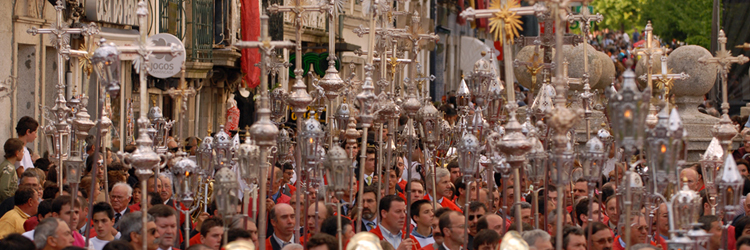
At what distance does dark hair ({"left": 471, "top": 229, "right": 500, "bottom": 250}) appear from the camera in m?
7.68

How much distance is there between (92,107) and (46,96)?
116 centimetres

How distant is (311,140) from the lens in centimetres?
773

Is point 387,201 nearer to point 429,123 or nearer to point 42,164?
point 429,123

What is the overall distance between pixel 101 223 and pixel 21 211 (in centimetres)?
105

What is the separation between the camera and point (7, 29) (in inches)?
513

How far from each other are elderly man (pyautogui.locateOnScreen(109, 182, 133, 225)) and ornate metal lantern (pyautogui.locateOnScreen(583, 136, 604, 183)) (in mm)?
3613

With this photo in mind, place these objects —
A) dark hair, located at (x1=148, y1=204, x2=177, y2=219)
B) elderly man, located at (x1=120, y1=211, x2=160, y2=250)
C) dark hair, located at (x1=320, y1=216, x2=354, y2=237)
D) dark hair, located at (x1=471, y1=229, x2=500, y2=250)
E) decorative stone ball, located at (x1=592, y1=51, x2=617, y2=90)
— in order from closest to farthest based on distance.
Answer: elderly man, located at (x1=120, y1=211, x2=160, y2=250) → dark hair, located at (x1=148, y1=204, x2=177, y2=219) → dark hair, located at (x1=471, y1=229, x2=500, y2=250) → dark hair, located at (x1=320, y1=216, x2=354, y2=237) → decorative stone ball, located at (x1=592, y1=51, x2=617, y2=90)

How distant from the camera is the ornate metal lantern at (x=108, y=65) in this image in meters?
6.48

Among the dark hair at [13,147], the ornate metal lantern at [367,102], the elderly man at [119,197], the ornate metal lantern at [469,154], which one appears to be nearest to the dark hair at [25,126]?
the dark hair at [13,147]

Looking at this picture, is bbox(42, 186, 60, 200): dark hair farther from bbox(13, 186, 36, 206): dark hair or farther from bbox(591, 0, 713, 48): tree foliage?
bbox(591, 0, 713, 48): tree foliage

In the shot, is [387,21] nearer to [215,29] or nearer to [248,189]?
[248,189]

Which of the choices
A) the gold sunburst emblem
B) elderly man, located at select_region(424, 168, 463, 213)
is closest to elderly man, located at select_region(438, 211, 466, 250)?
the gold sunburst emblem

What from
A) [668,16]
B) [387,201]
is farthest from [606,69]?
[668,16]

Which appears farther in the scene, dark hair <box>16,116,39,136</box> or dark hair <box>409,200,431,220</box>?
dark hair <box>16,116,39,136</box>
